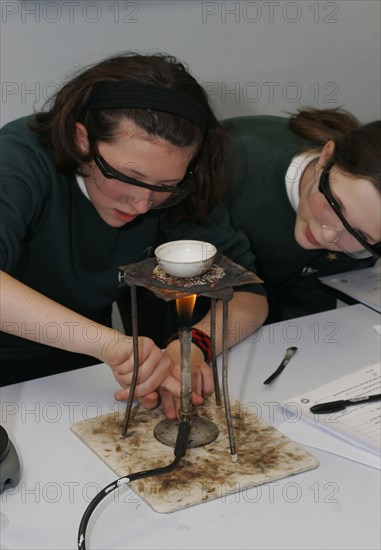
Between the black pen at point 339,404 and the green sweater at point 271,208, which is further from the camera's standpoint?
the green sweater at point 271,208

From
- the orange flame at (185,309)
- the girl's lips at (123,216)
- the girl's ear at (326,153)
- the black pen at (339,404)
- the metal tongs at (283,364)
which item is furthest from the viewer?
the girl's ear at (326,153)

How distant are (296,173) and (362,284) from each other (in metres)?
0.31

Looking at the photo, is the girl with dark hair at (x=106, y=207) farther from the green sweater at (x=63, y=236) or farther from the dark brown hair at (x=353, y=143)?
the dark brown hair at (x=353, y=143)

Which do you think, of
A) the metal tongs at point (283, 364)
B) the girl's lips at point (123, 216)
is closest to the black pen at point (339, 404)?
the metal tongs at point (283, 364)

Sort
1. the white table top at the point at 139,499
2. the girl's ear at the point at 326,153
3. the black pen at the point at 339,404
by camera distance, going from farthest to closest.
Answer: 1. the girl's ear at the point at 326,153
2. the black pen at the point at 339,404
3. the white table top at the point at 139,499

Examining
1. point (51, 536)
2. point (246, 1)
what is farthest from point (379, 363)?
point (246, 1)

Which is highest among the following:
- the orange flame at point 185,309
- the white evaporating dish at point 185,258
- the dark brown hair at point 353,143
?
the dark brown hair at point 353,143

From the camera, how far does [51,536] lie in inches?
39.8

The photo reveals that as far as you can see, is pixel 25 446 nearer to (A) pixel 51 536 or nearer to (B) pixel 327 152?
(A) pixel 51 536

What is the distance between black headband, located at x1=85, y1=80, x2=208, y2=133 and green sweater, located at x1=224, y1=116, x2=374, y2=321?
39 cm

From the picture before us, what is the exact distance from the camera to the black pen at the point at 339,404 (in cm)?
130

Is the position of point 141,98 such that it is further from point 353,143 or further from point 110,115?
point 353,143

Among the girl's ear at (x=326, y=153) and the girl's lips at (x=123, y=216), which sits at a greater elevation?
the girl's ear at (x=326, y=153)

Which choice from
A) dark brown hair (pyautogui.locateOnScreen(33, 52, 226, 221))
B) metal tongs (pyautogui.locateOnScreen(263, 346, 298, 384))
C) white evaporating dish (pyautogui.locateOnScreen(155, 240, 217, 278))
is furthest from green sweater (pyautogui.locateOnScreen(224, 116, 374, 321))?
white evaporating dish (pyautogui.locateOnScreen(155, 240, 217, 278))
